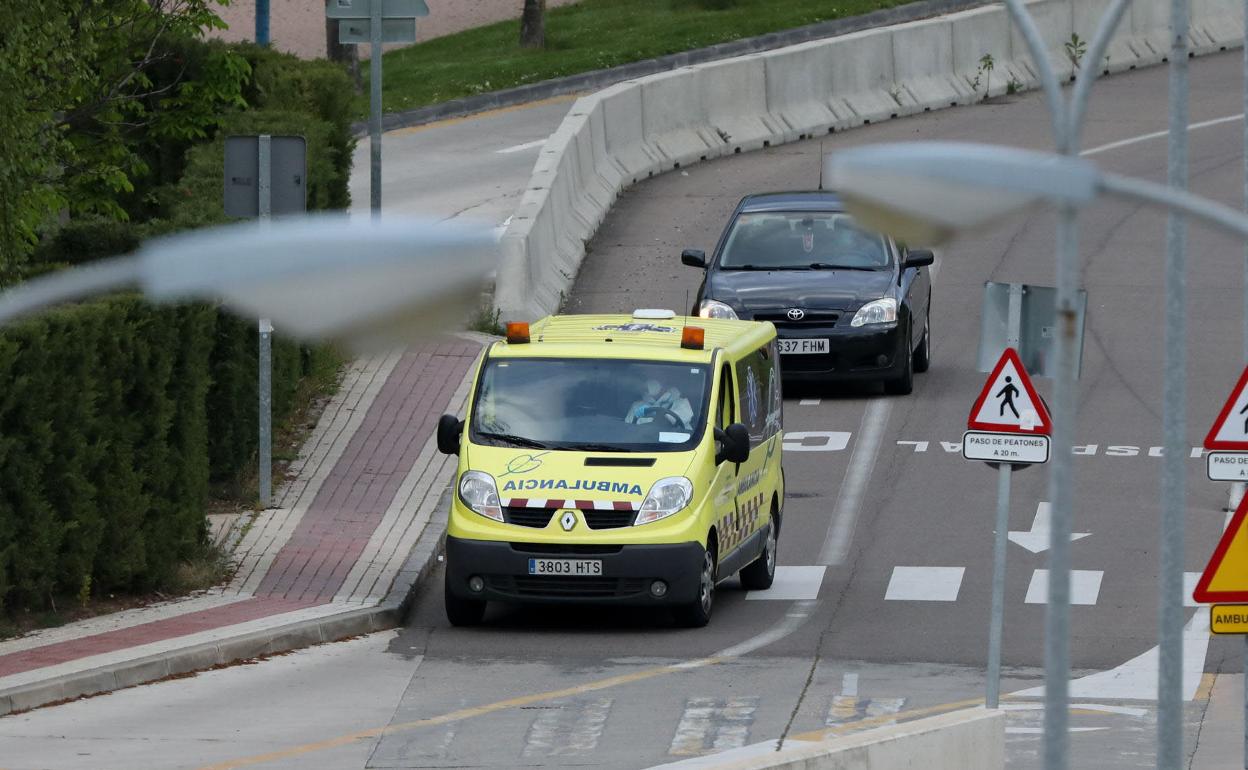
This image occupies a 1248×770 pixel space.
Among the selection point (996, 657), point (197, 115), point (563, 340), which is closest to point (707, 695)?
point (996, 657)

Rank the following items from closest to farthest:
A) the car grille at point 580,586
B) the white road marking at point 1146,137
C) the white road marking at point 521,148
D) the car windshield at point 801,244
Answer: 1. the car grille at point 580,586
2. the car windshield at point 801,244
3. the white road marking at point 1146,137
4. the white road marking at point 521,148

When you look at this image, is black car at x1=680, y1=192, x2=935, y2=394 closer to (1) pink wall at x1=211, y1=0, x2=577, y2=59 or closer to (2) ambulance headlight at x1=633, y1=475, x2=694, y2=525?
(2) ambulance headlight at x1=633, y1=475, x2=694, y2=525

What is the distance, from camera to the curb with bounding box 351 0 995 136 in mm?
38500

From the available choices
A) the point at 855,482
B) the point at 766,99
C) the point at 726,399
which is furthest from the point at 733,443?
the point at 766,99

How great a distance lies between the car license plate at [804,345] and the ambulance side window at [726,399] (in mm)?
6056

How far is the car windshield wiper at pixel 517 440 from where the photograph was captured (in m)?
16.0

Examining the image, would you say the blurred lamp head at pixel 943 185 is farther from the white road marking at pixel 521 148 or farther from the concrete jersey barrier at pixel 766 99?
the white road marking at pixel 521 148

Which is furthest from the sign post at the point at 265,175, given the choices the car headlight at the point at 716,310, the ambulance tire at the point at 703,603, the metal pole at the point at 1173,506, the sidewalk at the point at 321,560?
the metal pole at the point at 1173,506

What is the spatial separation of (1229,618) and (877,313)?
10.4 metres

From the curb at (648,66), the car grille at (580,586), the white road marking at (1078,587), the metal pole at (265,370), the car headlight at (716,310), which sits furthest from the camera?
the curb at (648,66)

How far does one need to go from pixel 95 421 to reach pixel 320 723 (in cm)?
319

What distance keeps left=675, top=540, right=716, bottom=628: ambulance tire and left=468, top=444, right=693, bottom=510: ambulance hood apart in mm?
642

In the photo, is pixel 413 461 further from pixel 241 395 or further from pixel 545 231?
pixel 545 231

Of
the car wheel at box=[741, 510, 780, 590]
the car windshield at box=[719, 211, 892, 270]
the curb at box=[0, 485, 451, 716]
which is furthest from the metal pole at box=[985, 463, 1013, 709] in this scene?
the car windshield at box=[719, 211, 892, 270]
